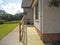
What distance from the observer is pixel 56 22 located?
10289 mm

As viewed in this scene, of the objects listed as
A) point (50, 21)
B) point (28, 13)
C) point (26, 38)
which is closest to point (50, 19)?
point (50, 21)

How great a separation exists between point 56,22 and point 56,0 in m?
2.83

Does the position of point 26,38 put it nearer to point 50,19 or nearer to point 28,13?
point 50,19

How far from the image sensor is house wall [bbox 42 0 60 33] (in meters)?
10.2

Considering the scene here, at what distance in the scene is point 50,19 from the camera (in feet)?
33.7

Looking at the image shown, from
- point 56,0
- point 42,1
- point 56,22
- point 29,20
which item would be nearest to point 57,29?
point 56,22

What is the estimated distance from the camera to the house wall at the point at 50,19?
1022 cm

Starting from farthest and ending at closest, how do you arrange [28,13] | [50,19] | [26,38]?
1. [28,13]
2. [50,19]
3. [26,38]

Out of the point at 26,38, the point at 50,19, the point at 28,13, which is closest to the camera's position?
the point at 26,38

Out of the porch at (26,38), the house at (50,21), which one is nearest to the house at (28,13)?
the porch at (26,38)

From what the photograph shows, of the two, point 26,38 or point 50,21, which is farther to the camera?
point 50,21

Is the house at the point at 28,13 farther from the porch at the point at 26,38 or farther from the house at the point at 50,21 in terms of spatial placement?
the house at the point at 50,21

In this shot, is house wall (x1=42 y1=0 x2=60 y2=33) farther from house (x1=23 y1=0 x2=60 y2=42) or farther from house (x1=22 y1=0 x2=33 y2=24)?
house (x1=22 y1=0 x2=33 y2=24)

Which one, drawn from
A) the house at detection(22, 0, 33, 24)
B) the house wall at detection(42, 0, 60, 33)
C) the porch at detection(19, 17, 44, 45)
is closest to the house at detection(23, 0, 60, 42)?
the house wall at detection(42, 0, 60, 33)
